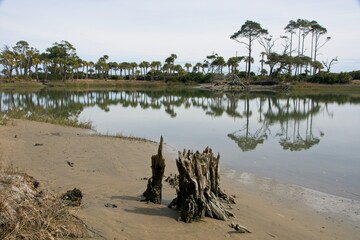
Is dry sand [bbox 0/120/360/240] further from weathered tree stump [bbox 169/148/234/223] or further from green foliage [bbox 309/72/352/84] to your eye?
green foliage [bbox 309/72/352/84]

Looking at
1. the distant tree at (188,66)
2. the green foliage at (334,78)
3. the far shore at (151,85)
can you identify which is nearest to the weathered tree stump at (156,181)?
the far shore at (151,85)

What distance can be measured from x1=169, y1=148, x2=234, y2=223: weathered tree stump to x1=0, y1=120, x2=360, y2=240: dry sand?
158mm

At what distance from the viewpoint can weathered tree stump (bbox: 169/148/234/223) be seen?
18.7 ft

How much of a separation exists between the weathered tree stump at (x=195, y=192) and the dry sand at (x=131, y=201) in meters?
0.16

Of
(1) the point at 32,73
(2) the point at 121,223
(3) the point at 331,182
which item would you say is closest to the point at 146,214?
(2) the point at 121,223

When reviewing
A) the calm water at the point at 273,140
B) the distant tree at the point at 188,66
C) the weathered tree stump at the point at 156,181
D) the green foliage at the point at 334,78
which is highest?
the distant tree at the point at 188,66

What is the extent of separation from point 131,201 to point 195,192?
4.75 feet

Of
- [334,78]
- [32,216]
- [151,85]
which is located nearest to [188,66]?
[151,85]

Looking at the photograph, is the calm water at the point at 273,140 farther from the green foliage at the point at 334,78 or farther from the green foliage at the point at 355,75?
the green foliage at the point at 355,75

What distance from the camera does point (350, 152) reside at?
13969 mm

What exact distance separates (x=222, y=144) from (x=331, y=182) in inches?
243

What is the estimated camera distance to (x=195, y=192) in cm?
575

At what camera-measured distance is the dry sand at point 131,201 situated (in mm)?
5328

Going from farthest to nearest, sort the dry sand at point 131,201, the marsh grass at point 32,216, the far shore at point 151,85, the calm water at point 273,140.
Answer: the far shore at point 151,85
the calm water at point 273,140
the dry sand at point 131,201
the marsh grass at point 32,216
